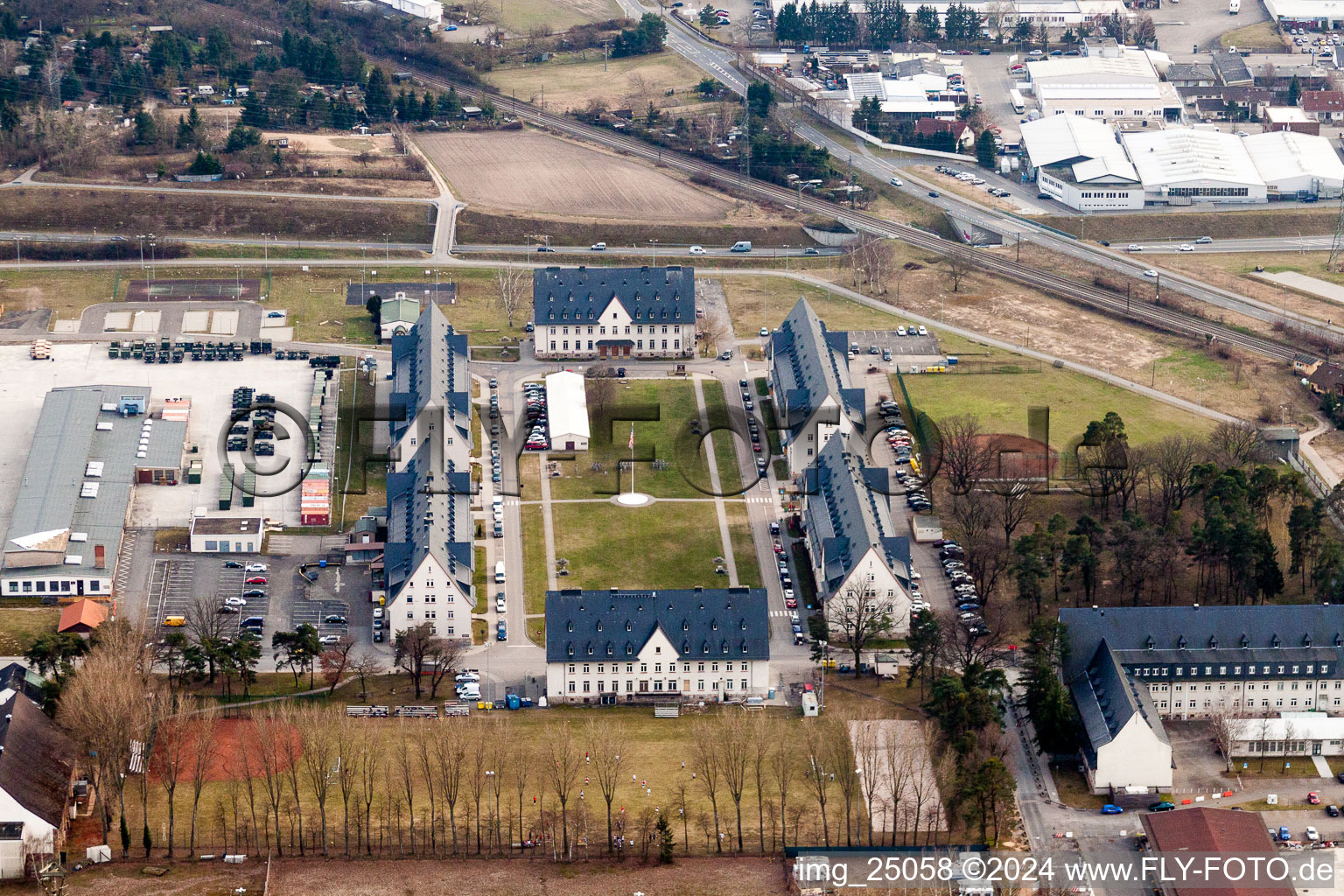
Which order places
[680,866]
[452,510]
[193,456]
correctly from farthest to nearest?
[193,456], [452,510], [680,866]

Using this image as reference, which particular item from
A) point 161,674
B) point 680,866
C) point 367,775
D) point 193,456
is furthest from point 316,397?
point 680,866

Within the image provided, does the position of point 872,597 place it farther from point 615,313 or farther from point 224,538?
point 615,313

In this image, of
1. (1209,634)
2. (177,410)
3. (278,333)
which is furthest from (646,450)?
(1209,634)

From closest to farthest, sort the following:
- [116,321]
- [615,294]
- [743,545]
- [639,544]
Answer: [639,544], [743,545], [615,294], [116,321]

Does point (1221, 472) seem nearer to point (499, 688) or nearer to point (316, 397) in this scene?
point (499, 688)

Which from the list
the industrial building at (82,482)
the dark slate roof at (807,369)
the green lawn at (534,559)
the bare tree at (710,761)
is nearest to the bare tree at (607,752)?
the bare tree at (710,761)

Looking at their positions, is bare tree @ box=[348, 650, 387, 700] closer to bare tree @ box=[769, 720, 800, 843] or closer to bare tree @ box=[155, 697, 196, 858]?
bare tree @ box=[155, 697, 196, 858]

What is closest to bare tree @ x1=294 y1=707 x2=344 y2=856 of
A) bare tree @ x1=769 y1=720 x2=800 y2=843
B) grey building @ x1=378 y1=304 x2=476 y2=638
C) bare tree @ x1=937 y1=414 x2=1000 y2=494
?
grey building @ x1=378 y1=304 x2=476 y2=638
